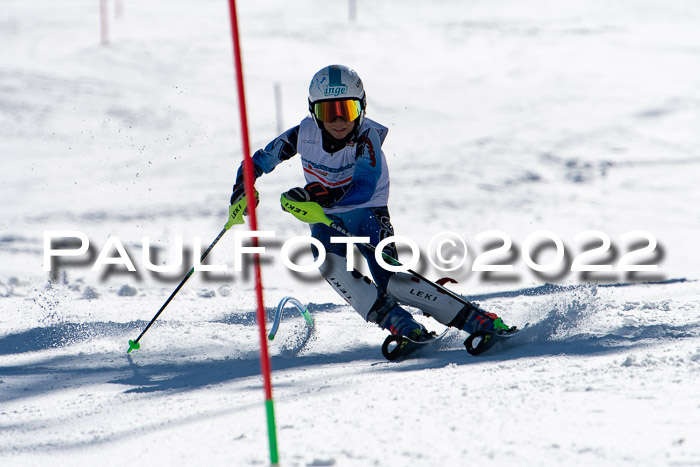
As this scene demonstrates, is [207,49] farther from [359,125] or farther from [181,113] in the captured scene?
[359,125]

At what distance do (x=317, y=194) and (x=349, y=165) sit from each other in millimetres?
277

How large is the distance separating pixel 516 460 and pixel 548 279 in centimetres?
521

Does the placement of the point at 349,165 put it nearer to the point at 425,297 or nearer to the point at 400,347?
the point at 425,297

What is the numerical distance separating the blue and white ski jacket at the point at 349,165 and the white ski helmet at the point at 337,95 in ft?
0.49

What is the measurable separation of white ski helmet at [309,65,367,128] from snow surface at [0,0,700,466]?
4.40 ft

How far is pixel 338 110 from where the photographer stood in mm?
4512

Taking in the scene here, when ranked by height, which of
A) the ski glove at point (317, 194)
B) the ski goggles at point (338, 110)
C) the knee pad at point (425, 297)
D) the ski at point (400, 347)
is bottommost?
the ski at point (400, 347)

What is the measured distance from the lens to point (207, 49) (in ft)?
74.2

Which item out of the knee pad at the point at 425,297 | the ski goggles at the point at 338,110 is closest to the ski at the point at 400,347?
the knee pad at the point at 425,297

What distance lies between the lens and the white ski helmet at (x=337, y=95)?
14.8 feet

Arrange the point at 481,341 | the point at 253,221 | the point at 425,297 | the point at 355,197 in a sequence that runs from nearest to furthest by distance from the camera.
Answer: the point at 253,221 → the point at 481,341 → the point at 425,297 → the point at 355,197

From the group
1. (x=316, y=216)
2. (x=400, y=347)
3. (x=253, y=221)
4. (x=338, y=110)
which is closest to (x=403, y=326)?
(x=400, y=347)

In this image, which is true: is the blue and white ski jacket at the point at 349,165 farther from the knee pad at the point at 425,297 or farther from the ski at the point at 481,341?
the ski at the point at 481,341

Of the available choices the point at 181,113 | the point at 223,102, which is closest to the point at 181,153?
the point at 181,113
